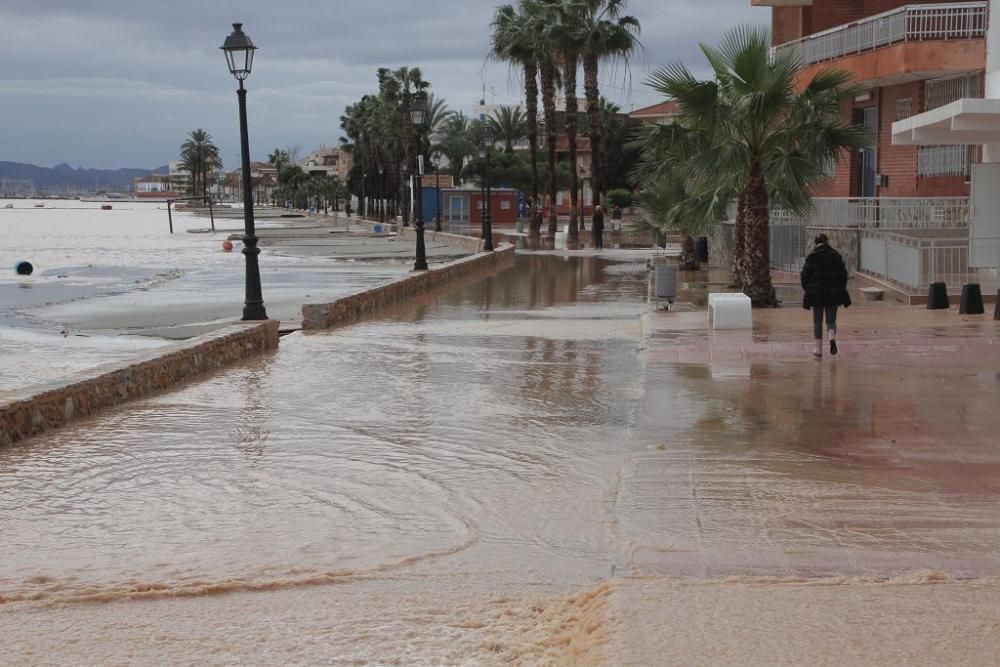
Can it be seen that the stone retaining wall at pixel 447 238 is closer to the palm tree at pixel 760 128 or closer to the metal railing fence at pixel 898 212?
the metal railing fence at pixel 898 212

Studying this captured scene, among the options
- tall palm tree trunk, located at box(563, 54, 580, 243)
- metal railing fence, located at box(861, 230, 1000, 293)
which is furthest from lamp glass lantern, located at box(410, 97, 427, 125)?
tall palm tree trunk, located at box(563, 54, 580, 243)

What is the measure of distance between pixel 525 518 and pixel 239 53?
1104cm

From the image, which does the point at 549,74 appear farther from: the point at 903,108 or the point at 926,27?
the point at 926,27

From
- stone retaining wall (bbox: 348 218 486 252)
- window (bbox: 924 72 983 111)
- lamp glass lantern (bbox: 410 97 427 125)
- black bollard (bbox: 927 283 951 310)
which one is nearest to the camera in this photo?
black bollard (bbox: 927 283 951 310)

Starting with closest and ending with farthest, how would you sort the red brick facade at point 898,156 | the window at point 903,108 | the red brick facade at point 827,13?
the red brick facade at point 898,156 → the window at point 903,108 → the red brick facade at point 827,13

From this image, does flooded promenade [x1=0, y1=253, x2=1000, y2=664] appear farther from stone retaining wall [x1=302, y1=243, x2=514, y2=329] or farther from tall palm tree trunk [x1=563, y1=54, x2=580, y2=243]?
tall palm tree trunk [x1=563, y1=54, x2=580, y2=243]

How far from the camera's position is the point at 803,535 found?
6547mm

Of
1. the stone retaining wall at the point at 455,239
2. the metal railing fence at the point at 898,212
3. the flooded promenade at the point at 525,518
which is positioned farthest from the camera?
the stone retaining wall at the point at 455,239

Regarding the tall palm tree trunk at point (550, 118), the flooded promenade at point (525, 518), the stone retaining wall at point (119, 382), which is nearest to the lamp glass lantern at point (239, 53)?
the stone retaining wall at point (119, 382)

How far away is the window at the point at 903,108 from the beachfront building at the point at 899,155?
27 mm

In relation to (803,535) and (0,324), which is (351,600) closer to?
(803,535)

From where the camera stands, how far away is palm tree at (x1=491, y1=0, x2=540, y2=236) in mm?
53719

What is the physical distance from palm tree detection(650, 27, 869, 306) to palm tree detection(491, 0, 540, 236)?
112 feet

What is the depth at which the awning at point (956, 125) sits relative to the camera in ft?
60.5
